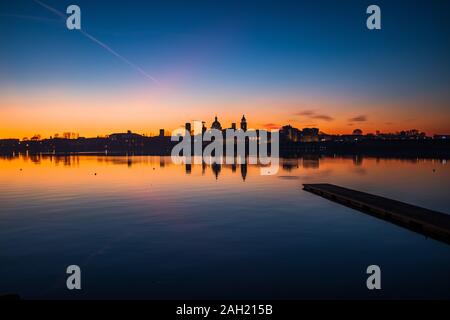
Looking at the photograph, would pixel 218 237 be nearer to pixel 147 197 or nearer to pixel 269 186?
pixel 147 197

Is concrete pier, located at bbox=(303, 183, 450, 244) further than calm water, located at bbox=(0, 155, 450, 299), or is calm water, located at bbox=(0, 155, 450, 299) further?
concrete pier, located at bbox=(303, 183, 450, 244)

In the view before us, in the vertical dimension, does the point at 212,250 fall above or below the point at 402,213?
below

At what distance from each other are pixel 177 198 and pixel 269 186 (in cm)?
1602

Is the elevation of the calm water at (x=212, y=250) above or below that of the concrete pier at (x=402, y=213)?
below

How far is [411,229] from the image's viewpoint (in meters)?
23.8

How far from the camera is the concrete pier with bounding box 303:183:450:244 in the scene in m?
21.9

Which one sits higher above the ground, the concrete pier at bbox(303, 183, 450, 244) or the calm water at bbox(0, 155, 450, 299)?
the concrete pier at bbox(303, 183, 450, 244)

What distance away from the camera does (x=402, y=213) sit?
26000 mm

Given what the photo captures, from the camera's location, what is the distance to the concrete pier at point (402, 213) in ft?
72.0

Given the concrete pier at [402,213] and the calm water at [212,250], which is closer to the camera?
the calm water at [212,250]

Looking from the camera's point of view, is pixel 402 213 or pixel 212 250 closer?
pixel 212 250

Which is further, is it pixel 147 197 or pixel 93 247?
pixel 147 197
